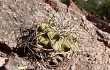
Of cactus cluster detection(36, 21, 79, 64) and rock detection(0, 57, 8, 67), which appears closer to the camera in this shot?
rock detection(0, 57, 8, 67)

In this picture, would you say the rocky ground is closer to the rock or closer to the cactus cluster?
the rock

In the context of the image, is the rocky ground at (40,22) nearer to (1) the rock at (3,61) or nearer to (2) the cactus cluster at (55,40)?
(1) the rock at (3,61)

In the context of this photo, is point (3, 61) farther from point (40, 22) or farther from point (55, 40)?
point (40, 22)

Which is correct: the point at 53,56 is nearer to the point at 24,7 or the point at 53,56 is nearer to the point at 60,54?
the point at 60,54

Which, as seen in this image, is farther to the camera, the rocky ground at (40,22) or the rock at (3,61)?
the rocky ground at (40,22)

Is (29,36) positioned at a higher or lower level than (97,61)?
higher

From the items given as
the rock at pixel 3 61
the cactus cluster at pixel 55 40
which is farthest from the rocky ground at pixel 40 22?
the cactus cluster at pixel 55 40

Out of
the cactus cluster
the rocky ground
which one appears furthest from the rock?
the cactus cluster

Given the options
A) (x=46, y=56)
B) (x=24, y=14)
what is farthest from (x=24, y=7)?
(x=46, y=56)
